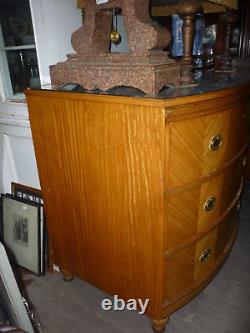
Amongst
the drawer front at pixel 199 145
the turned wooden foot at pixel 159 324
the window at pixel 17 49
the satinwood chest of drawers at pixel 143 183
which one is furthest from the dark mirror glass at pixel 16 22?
the turned wooden foot at pixel 159 324

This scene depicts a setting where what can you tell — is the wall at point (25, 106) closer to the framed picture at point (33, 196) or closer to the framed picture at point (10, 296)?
the framed picture at point (33, 196)

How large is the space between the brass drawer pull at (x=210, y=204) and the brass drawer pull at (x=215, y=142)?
0.23m

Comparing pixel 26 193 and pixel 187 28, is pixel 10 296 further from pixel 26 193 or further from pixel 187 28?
pixel 187 28

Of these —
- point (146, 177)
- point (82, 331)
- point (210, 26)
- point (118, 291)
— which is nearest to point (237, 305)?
point (118, 291)

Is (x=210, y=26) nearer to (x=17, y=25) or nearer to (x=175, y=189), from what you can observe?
(x=17, y=25)

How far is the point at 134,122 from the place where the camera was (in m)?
0.92

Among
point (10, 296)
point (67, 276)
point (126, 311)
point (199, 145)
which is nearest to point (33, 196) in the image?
point (67, 276)

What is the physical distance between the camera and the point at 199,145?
1.01m

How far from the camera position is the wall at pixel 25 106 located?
1339 millimetres

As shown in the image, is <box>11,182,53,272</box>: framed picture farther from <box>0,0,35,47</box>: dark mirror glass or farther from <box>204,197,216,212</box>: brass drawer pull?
<box>204,197,216,212</box>: brass drawer pull

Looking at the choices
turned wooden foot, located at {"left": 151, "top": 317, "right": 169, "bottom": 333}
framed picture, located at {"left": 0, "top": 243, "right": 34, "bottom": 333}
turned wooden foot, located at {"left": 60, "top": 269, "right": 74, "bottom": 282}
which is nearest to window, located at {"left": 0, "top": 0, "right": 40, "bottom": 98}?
framed picture, located at {"left": 0, "top": 243, "right": 34, "bottom": 333}

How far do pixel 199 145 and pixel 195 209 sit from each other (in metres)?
0.28

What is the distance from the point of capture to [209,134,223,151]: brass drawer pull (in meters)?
1.05

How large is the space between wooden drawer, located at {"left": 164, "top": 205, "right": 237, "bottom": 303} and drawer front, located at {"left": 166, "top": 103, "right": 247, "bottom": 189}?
0.35 m
